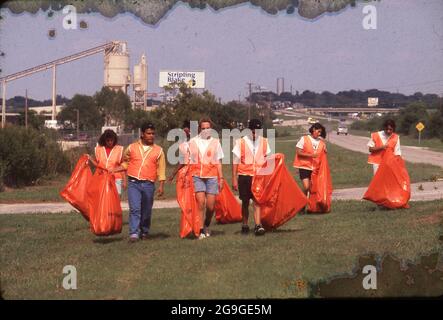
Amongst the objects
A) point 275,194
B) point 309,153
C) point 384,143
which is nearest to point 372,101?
point 384,143

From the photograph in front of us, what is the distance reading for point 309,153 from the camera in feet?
41.2

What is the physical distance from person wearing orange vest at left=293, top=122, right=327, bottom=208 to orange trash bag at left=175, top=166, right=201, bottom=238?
117 inches

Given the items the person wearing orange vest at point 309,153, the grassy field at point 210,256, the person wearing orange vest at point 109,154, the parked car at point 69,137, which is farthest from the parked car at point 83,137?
the person wearing orange vest at point 109,154

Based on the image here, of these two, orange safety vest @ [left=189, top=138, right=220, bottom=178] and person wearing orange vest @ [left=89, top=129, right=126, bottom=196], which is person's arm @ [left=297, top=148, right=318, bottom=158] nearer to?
orange safety vest @ [left=189, top=138, right=220, bottom=178]

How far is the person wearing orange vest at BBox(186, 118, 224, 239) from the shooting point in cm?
982

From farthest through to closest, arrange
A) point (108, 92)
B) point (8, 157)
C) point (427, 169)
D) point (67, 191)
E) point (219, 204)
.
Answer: point (427, 169)
point (8, 157)
point (108, 92)
point (219, 204)
point (67, 191)

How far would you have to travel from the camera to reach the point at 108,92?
14.0 metres

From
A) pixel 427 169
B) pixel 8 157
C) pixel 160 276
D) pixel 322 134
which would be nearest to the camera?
pixel 160 276

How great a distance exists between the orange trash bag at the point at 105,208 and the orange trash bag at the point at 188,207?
802 millimetres

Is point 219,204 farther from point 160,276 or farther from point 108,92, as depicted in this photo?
point 160,276

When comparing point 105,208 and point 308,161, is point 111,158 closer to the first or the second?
point 105,208

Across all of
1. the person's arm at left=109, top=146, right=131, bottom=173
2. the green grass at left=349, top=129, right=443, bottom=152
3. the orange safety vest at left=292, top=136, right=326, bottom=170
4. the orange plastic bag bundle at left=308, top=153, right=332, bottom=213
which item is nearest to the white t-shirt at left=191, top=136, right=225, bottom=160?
the person's arm at left=109, top=146, right=131, bottom=173

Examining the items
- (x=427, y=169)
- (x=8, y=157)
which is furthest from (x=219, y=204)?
(x=427, y=169)

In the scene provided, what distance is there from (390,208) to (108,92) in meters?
5.37
